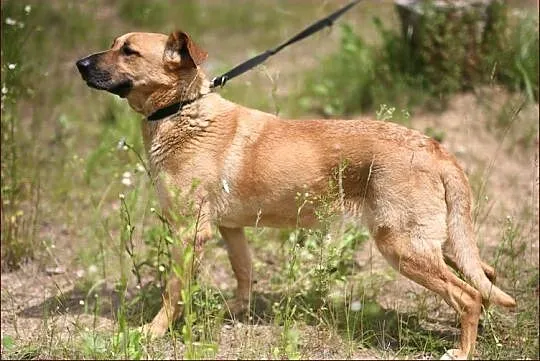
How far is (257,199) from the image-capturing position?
13.8ft

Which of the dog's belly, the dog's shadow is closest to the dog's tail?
the dog's shadow

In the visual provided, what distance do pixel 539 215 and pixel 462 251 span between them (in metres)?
1.74

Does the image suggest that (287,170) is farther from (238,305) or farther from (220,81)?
(238,305)

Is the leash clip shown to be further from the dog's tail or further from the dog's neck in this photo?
the dog's tail

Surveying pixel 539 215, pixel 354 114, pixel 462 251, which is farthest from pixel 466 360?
pixel 354 114

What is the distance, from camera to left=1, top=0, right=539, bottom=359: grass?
3.88 m

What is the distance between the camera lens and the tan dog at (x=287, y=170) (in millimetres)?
3906

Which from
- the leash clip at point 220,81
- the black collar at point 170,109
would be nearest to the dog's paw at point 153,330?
the black collar at point 170,109

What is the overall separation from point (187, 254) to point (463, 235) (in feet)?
5.13

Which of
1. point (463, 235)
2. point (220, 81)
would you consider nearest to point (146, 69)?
point (220, 81)

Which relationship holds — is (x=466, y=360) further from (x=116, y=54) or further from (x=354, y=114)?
(x=354, y=114)

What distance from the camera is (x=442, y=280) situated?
3898mm

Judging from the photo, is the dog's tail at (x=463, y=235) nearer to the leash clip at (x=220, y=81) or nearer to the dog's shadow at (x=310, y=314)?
the dog's shadow at (x=310, y=314)

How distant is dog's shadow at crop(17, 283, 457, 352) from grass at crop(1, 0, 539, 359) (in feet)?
0.04
